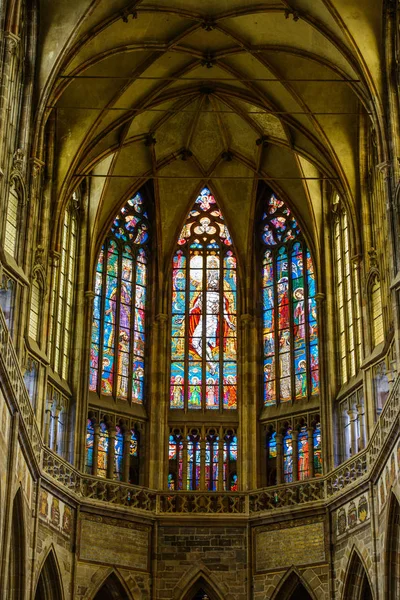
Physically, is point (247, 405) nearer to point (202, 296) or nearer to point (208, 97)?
point (202, 296)

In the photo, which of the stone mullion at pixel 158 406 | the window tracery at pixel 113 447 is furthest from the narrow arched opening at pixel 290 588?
the window tracery at pixel 113 447

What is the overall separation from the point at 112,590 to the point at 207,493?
12.1ft

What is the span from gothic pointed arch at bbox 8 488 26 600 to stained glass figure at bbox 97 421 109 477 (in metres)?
6.03

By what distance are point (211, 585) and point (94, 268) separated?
9.41 meters

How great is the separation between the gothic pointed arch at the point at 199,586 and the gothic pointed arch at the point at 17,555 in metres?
6.07

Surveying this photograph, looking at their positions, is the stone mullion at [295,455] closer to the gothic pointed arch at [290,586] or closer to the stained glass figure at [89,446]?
the gothic pointed arch at [290,586]

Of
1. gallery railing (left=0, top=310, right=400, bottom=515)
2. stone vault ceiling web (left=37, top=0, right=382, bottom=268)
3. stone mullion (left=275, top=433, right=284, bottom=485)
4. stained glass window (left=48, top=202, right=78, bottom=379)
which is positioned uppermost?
stone vault ceiling web (left=37, top=0, right=382, bottom=268)

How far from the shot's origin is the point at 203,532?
111ft

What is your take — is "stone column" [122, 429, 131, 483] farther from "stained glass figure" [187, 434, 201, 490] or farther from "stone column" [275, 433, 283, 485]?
"stone column" [275, 433, 283, 485]

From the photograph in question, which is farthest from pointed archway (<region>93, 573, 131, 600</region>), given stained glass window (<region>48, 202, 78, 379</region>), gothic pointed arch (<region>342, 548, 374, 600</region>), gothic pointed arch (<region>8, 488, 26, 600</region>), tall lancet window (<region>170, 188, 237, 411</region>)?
gothic pointed arch (<region>342, 548, 374, 600</region>)

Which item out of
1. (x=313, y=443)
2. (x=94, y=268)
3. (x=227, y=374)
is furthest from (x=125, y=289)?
(x=313, y=443)

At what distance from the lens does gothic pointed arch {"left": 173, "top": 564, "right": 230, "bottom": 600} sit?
32969mm

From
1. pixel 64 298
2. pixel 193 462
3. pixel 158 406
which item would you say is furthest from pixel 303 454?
pixel 64 298

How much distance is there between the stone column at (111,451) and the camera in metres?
34.2
